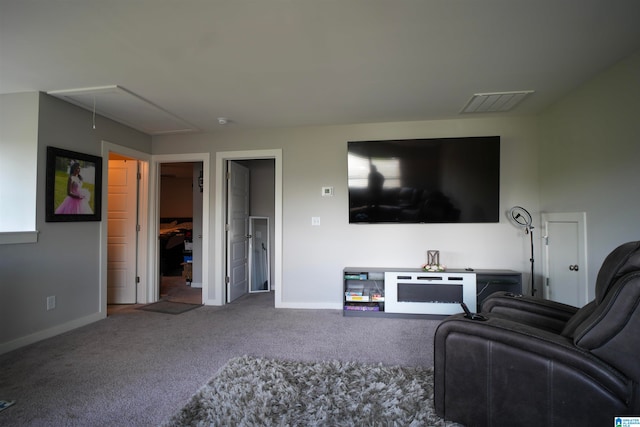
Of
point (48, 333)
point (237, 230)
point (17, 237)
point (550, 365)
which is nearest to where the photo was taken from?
point (550, 365)

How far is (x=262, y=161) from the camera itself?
510cm

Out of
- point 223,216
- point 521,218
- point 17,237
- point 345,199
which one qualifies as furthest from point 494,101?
point 17,237

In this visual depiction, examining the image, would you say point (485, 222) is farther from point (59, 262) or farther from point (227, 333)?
point (59, 262)

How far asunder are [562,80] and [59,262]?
512 cm

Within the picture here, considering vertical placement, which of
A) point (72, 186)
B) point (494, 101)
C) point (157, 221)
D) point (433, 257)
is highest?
point (494, 101)

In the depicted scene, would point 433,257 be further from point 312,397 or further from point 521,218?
point 312,397

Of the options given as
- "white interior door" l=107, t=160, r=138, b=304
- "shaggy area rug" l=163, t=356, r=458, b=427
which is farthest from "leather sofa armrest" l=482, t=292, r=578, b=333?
"white interior door" l=107, t=160, r=138, b=304

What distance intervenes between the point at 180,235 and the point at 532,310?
652 centimetres

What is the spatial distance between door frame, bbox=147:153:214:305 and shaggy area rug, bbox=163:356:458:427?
83.4 inches

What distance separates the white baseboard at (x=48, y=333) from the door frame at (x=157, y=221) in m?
0.79

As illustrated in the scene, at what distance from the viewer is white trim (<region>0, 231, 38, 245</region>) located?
2467 millimetres

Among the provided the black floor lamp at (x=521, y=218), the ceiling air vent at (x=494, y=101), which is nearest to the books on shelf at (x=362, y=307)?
the black floor lamp at (x=521, y=218)

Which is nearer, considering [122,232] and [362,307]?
[362,307]

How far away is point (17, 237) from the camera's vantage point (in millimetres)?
2576
